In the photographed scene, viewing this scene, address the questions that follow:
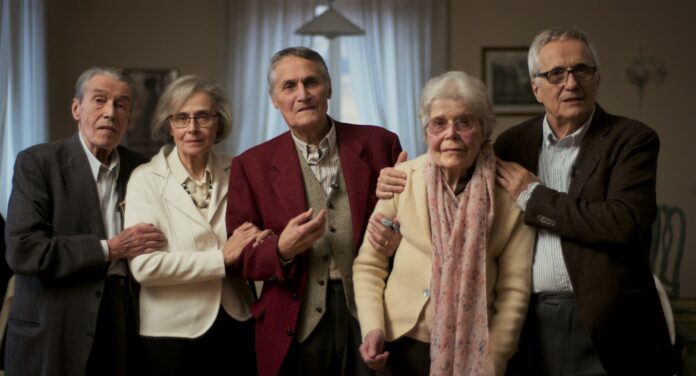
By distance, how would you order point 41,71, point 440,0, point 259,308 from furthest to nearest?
point 440,0, point 41,71, point 259,308

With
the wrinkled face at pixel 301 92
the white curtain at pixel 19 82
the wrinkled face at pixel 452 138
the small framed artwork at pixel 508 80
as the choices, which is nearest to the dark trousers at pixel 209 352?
the wrinkled face at pixel 301 92

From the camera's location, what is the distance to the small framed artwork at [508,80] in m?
7.03

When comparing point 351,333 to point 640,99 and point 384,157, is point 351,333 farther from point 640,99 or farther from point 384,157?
point 640,99

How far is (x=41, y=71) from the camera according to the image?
582 centimetres

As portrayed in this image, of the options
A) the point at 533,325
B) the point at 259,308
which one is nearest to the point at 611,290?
the point at 533,325

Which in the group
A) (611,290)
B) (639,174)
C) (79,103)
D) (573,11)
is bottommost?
(611,290)

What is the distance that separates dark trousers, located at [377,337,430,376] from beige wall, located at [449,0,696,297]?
5.09 metres

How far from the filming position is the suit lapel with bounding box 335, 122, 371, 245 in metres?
2.37

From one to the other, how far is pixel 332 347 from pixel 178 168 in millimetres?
791

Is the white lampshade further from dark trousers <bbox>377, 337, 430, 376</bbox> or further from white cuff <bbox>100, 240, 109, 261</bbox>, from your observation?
dark trousers <bbox>377, 337, 430, 376</bbox>

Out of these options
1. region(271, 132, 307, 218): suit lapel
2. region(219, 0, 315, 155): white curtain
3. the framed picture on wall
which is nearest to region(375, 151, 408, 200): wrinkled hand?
region(271, 132, 307, 218): suit lapel

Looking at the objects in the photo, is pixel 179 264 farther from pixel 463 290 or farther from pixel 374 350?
pixel 463 290

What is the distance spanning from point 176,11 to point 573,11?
3573 millimetres

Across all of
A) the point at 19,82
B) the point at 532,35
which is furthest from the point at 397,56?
the point at 19,82
